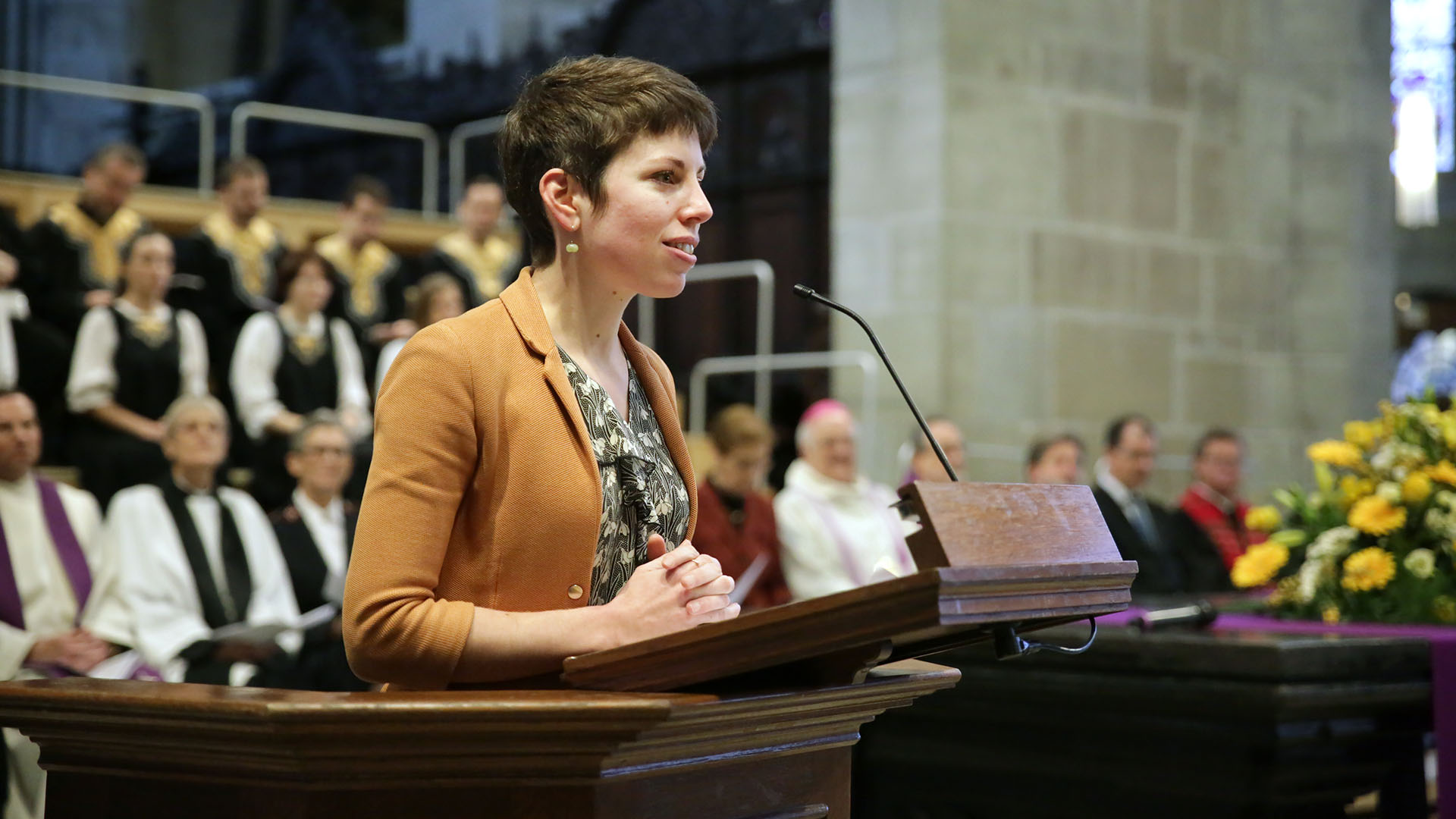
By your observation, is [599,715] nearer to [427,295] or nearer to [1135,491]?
[427,295]

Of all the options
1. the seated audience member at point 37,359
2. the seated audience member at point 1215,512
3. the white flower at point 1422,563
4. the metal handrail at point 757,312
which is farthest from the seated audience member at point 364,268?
the white flower at point 1422,563

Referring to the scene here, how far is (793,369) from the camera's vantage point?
31.9 ft

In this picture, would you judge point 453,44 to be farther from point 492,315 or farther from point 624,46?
point 492,315

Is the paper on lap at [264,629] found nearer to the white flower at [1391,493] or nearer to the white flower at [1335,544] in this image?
the white flower at [1335,544]

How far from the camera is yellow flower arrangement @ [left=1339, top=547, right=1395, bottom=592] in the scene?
14.4 feet

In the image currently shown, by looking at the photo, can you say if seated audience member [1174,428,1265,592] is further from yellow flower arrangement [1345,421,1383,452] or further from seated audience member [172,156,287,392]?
seated audience member [172,156,287,392]

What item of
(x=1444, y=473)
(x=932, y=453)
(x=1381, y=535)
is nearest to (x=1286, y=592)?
(x=1381, y=535)

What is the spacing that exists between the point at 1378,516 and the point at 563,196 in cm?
335

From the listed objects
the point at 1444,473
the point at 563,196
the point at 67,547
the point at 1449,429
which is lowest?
the point at 67,547

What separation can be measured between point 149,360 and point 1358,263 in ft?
21.3

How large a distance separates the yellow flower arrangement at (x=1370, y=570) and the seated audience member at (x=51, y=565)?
12.0ft

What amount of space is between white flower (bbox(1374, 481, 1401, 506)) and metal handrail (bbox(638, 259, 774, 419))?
165 inches

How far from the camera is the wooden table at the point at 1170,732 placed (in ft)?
11.1

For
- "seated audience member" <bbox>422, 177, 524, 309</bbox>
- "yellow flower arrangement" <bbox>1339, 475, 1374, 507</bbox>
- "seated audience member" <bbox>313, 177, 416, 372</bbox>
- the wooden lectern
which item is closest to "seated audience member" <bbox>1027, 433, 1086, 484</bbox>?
"yellow flower arrangement" <bbox>1339, 475, 1374, 507</bbox>
